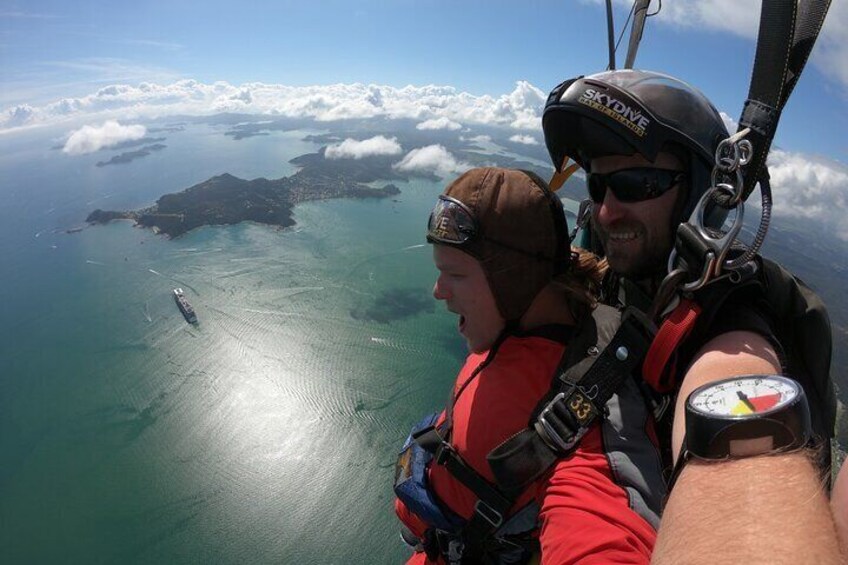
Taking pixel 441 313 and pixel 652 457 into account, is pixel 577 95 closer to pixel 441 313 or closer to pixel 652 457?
pixel 652 457

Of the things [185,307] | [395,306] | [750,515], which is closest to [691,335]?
[750,515]

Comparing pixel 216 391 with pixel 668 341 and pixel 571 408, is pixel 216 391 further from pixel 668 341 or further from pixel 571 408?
pixel 668 341

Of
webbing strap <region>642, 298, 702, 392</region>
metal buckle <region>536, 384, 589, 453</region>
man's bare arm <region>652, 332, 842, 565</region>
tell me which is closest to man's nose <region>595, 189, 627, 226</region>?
webbing strap <region>642, 298, 702, 392</region>

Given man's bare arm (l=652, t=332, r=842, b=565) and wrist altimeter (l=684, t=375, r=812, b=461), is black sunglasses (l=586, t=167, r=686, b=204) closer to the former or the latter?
wrist altimeter (l=684, t=375, r=812, b=461)

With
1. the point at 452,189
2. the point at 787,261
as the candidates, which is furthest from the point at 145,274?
the point at 787,261

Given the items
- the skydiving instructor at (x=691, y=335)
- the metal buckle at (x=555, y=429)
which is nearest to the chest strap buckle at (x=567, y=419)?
the metal buckle at (x=555, y=429)

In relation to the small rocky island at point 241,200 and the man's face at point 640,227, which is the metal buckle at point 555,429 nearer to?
the man's face at point 640,227
